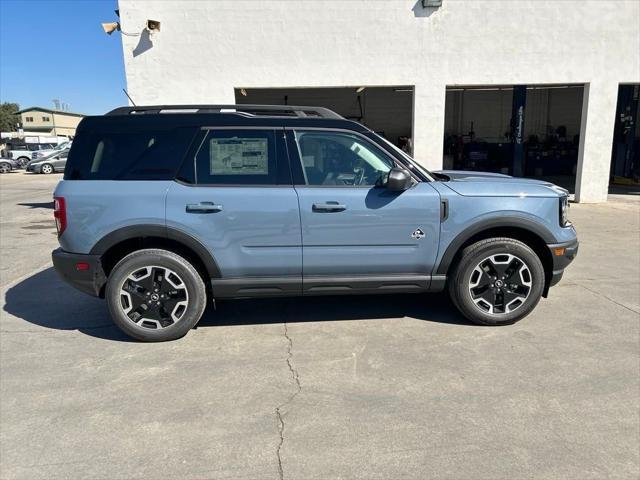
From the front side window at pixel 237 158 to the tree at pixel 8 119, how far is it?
9279 centimetres

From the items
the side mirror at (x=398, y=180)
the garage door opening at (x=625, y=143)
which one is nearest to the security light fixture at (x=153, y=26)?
the side mirror at (x=398, y=180)

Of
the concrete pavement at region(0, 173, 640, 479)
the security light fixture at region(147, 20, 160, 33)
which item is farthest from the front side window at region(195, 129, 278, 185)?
the security light fixture at region(147, 20, 160, 33)

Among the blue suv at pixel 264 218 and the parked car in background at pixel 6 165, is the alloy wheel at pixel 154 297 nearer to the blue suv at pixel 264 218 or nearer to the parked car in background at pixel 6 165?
the blue suv at pixel 264 218

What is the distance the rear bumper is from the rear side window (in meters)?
0.68

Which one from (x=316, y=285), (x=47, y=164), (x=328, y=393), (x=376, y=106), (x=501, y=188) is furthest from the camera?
(x=47, y=164)

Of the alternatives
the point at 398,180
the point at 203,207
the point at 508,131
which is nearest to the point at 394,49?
the point at 398,180

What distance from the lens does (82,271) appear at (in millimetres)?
4023

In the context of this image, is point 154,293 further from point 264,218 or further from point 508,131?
point 508,131

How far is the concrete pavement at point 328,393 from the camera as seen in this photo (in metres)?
2.62

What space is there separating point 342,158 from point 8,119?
95677 mm

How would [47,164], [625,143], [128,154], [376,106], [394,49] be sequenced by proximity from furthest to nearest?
[47,164], [376,106], [625,143], [394,49], [128,154]

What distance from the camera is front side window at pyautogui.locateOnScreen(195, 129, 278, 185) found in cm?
407

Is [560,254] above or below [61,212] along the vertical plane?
below

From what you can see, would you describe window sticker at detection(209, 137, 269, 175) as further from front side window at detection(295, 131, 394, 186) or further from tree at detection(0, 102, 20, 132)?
tree at detection(0, 102, 20, 132)
